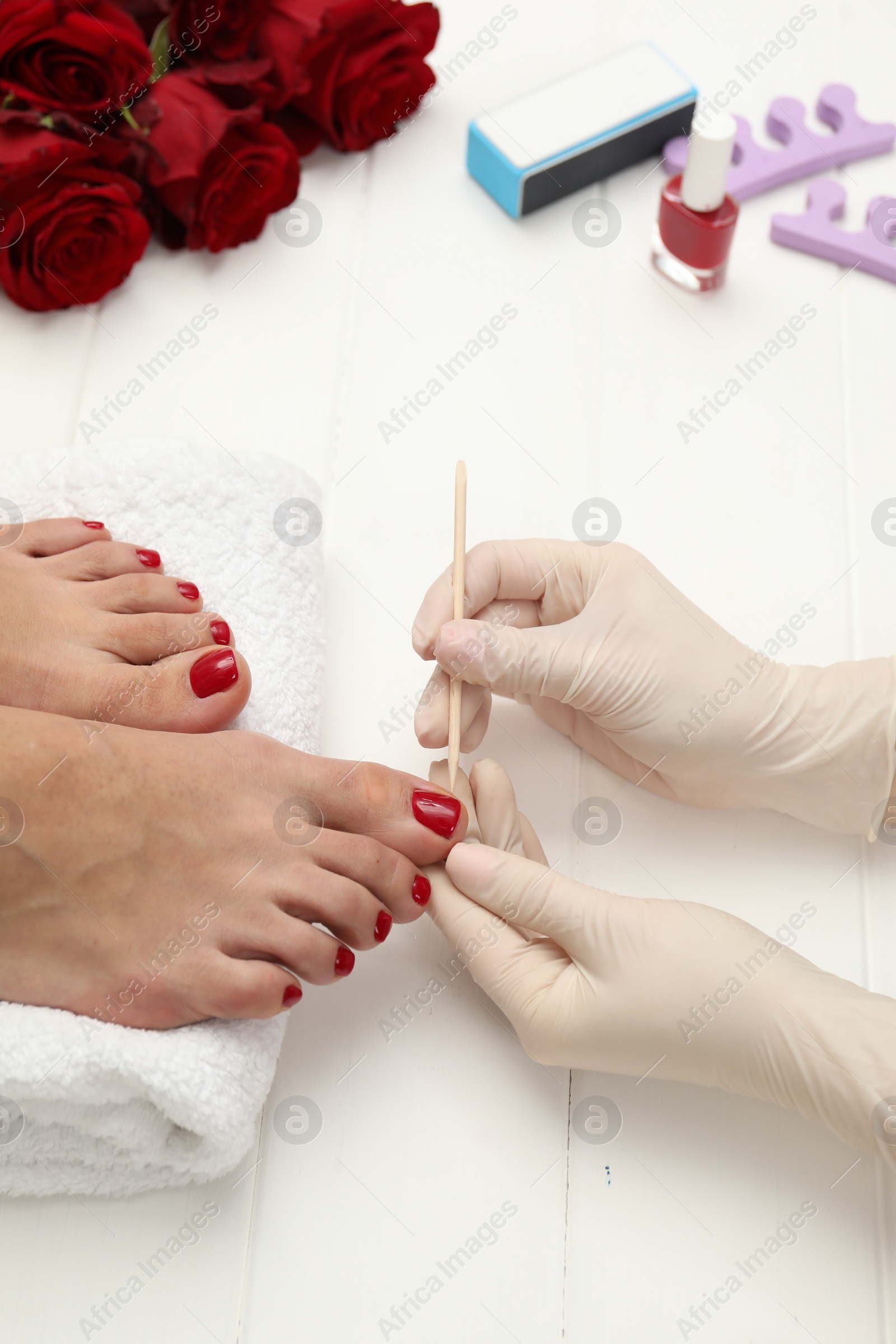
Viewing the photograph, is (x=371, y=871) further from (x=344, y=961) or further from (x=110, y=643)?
Answer: (x=110, y=643)

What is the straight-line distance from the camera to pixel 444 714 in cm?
101

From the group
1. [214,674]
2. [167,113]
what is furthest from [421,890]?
[167,113]

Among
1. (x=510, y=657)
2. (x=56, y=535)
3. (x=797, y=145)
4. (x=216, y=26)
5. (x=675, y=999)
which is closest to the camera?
(x=675, y=999)

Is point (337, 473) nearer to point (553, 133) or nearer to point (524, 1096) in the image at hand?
point (553, 133)

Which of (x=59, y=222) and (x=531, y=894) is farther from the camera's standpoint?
(x=59, y=222)

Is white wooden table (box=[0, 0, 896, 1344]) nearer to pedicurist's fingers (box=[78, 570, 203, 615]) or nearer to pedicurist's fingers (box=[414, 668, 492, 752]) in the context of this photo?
pedicurist's fingers (box=[414, 668, 492, 752])

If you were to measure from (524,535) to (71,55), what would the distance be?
0.75 meters

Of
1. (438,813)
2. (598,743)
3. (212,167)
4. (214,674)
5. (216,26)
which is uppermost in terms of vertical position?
(216,26)

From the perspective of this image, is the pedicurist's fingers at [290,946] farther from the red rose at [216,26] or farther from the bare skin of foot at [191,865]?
the red rose at [216,26]

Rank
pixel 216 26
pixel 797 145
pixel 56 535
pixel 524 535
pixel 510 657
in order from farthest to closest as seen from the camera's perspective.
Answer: pixel 797 145
pixel 216 26
pixel 524 535
pixel 56 535
pixel 510 657

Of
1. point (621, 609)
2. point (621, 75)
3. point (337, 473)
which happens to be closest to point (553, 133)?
point (621, 75)

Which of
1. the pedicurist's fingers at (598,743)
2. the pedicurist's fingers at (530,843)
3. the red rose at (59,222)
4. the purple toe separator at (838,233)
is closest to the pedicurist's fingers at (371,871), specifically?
the pedicurist's fingers at (530,843)

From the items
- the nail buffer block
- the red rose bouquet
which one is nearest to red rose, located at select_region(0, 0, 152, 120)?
the red rose bouquet

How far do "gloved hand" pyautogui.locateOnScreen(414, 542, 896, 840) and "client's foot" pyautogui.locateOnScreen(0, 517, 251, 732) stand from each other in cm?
20
